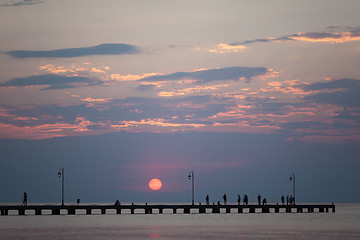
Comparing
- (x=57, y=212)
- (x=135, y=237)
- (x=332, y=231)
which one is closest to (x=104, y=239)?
(x=135, y=237)

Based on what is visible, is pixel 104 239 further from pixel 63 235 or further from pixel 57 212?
pixel 57 212

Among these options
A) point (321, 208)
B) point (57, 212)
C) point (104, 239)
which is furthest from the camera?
point (321, 208)

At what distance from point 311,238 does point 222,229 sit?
12.9 meters

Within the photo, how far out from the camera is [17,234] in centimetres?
5600

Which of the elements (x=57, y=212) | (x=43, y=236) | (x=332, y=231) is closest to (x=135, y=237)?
(x=43, y=236)

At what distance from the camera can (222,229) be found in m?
64.1

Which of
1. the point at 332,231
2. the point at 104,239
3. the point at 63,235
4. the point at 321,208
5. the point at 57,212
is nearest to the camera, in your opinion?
the point at 104,239

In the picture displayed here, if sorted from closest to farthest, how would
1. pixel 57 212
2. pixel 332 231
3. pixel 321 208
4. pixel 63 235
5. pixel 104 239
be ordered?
pixel 104 239 < pixel 63 235 < pixel 332 231 < pixel 57 212 < pixel 321 208

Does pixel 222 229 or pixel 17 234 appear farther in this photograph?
pixel 222 229

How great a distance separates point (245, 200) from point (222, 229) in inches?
1449

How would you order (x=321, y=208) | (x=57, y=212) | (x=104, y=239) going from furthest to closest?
1. (x=321, y=208)
2. (x=57, y=212)
3. (x=104, y=239)

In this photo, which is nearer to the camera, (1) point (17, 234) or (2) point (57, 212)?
(1) point (17, 234)

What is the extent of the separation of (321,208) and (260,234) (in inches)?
2302

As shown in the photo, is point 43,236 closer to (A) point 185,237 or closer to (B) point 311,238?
(A) point 185,237
